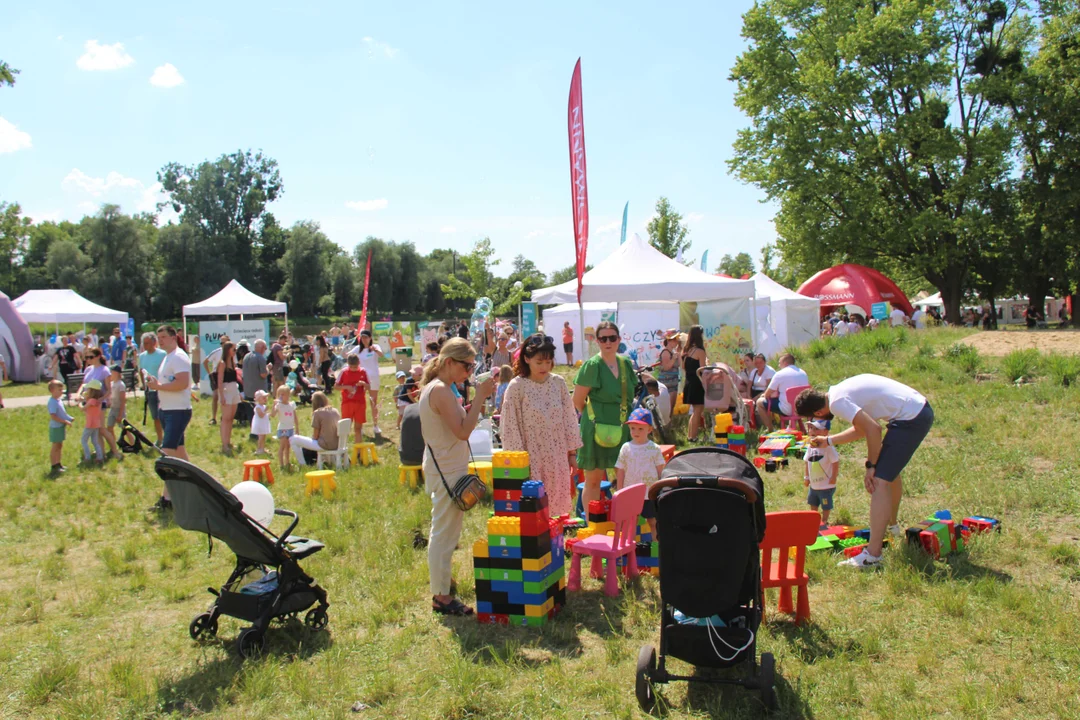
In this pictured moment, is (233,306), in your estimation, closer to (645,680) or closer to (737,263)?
(645,680)

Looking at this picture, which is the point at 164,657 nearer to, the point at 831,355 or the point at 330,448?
the point at 330,448

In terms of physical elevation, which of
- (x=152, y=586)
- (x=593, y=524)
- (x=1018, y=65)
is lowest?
(x=152, y=586)

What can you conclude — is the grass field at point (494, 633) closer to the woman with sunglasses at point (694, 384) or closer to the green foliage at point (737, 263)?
the woman with sunglasses at point (694, 384)

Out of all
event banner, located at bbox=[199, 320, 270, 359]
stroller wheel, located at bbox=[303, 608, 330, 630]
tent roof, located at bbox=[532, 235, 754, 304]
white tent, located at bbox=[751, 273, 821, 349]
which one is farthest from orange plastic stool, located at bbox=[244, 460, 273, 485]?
white tent, located at bbox=[751, 273, 821, 349]

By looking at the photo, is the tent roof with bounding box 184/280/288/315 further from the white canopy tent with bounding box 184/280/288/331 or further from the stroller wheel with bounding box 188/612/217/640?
the stroller wheel with bounding box 188/612/217/640

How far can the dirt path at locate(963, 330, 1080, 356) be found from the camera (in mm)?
12336

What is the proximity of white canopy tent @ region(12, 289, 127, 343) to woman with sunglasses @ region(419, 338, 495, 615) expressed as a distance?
2460cm

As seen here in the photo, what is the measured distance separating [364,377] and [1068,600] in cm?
872

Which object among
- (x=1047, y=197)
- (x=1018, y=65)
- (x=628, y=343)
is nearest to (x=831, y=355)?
(x=628, y=343)

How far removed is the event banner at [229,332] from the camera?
790 inches

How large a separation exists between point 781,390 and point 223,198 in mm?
60822

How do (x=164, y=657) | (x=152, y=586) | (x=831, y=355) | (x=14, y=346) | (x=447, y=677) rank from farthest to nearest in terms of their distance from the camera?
(x=14, y=346) < (x=831, y=355) < (x=152, y=586) < (x=164, y=657) < (x=447, y=677)

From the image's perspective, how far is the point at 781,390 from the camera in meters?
10.1

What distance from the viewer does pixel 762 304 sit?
1945 cm
